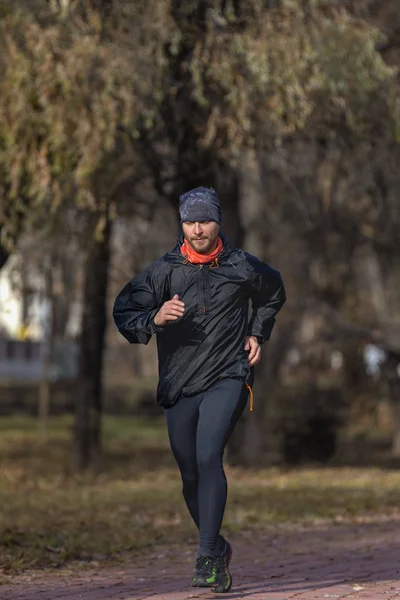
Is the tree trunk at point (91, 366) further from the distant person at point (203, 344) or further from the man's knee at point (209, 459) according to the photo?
the man's knee at point (209, 459)

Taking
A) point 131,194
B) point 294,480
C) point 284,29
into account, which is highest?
point 284,29

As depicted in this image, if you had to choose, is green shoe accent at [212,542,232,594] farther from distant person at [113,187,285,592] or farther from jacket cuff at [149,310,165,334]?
jacket cuff at [149,310,165,334]

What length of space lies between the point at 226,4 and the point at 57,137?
2.58 meters

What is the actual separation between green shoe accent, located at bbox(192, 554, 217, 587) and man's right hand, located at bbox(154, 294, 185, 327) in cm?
117

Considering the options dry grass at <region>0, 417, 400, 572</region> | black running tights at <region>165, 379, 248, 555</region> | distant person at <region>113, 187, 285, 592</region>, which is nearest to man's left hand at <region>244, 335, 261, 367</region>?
distant person at <region>113, 187, 285, 592</region>

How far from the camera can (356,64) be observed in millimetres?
14094

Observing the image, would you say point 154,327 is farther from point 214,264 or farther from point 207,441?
point 207,441

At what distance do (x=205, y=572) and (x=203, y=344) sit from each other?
1101 mm

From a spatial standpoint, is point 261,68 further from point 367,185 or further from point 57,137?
point 367,185

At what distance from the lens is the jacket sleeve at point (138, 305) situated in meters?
6.85

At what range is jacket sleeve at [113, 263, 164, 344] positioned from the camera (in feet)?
22.5

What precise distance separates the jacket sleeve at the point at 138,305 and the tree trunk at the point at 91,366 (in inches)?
481

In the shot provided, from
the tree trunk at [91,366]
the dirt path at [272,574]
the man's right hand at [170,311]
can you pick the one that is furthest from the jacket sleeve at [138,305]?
the tree trunk at [91,366]

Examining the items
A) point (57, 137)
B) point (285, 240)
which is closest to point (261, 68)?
point (57, 137)
